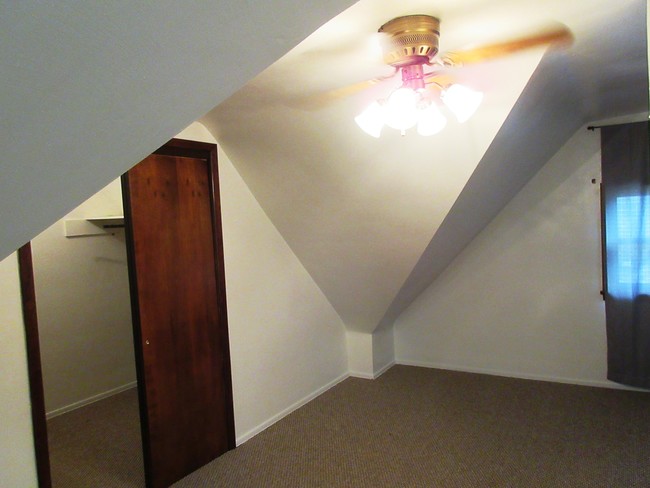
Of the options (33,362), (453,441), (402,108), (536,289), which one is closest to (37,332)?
(33,362)

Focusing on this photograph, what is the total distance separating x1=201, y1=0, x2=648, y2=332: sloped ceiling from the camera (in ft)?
5.82

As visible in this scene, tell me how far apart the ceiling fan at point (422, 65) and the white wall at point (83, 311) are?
3.01 m

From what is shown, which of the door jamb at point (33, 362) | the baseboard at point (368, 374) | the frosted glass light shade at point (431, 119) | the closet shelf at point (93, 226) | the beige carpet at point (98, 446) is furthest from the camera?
the baseboard at point (368, 374)

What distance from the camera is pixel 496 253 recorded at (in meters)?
4.23

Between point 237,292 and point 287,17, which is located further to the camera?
point 237,292

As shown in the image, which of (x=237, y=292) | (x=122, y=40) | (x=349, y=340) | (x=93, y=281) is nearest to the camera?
(x=122, y=40)

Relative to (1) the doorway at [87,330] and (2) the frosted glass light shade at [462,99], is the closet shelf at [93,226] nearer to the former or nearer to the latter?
(1) the doorway at [87,330]

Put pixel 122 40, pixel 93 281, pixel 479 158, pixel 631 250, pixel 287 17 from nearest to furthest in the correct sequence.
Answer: pixel 122 40, pixel 287 17, pixel 479 158, pixel 631 250, pixel 93 281

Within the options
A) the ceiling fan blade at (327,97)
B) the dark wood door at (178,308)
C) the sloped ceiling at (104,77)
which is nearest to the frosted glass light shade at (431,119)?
the ceiling fan blade at (327,97)

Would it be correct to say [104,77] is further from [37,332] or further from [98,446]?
[98,446]

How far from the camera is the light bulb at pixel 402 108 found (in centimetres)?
186

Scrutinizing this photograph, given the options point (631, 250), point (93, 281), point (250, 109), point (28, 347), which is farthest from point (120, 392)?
point (631, 250)

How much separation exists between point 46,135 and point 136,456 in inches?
113

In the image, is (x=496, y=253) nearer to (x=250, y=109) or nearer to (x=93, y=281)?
(x=250, y=109)
